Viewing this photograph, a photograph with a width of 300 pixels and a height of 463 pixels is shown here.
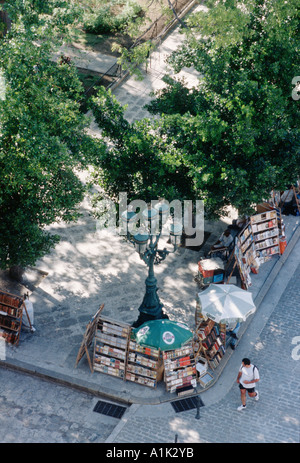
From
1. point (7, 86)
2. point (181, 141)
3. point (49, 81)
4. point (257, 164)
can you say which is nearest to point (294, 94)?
point (257, 164)

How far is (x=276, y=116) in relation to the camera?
1571 cm

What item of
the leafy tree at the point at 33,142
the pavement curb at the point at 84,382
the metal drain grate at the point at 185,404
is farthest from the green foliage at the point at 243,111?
the metal drain grate at the point at 185,404

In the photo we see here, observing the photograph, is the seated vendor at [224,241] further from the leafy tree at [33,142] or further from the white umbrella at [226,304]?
the leafy tree at [33,142]

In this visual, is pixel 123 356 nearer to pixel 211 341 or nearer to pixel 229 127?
pixel 211 341

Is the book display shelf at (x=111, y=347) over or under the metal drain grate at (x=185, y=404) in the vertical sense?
over

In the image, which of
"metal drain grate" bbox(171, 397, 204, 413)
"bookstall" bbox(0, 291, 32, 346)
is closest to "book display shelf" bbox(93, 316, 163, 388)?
"metal drain grate" bbox(171, 397, 204, 413)

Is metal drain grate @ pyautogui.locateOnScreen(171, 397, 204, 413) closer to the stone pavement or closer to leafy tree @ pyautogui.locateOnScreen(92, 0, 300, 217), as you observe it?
the stone pavement

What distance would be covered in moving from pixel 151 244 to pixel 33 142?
3337mm

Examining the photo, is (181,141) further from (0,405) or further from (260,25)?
(0,405)

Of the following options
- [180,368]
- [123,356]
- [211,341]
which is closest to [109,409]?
[123,356]

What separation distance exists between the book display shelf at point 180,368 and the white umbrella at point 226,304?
91 centimetres

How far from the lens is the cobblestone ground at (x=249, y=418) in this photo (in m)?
13.5
